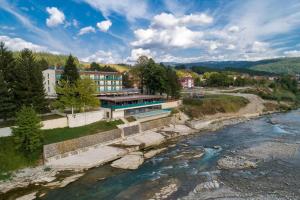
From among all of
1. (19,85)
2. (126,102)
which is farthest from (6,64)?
(126,102)

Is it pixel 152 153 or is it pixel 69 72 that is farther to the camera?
pixel 69 72

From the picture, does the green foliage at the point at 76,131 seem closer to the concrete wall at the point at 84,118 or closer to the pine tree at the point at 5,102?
the concrete wall at the point at 84,118

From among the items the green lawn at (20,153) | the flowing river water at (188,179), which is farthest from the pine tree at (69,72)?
the flowing river water at (188,179)

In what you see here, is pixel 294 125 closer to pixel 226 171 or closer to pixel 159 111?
pixel 159 111

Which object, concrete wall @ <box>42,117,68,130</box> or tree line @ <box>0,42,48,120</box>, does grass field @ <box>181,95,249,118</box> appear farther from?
tree line @ <box>0,42,48,120</box>

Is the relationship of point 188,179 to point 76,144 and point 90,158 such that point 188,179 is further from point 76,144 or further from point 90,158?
point 76,144
